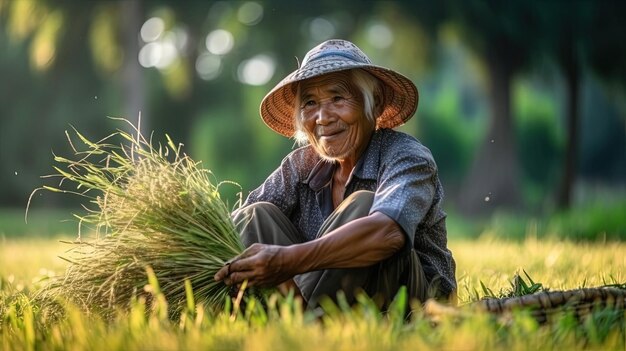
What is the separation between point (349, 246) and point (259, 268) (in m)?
0.32

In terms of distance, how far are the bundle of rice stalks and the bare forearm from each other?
35 cm

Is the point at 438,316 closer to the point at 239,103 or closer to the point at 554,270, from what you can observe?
the point at 554,270

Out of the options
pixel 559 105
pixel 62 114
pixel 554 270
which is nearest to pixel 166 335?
pixel 554 270

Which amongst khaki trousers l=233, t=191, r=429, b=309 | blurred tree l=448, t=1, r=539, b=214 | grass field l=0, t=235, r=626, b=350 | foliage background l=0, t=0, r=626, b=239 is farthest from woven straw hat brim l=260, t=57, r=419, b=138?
blurred tree l=448, t=1, r=539, b=214

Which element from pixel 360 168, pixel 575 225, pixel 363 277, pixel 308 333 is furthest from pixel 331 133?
pixel 575 225

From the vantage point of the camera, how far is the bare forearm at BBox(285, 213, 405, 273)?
3355mm

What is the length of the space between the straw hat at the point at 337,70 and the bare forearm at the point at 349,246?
0.75 meters

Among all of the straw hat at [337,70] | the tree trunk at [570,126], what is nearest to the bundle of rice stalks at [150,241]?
the straw hat at [337,70]

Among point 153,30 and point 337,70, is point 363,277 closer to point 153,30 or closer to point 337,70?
point 337,70

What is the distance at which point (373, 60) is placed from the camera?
20.3m

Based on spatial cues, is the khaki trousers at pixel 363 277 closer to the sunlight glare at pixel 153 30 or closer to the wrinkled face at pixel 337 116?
the wrinkled face at pixel 337 116

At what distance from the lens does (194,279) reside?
354 centimetres

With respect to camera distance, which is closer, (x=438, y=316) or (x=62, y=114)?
(x=438, y=316)

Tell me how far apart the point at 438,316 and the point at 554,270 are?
3.22 metres
